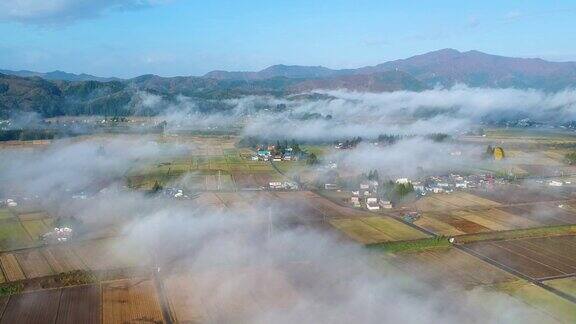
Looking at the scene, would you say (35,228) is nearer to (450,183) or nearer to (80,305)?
(80,305)

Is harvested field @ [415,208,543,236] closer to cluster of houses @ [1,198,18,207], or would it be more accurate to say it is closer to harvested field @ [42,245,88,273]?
harvested field @ [42,245,88,273]

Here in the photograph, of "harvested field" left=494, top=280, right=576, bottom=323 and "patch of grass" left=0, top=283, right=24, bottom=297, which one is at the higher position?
"patch of grass" left=0, top=283, right=24, bottom=297

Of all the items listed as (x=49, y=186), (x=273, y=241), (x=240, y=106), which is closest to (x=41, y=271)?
(x=273, y=241)

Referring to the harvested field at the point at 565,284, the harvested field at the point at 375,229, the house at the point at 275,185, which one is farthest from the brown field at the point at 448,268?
the house at the point at 275,185

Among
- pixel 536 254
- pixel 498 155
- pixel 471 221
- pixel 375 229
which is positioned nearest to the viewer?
pixel 536 254

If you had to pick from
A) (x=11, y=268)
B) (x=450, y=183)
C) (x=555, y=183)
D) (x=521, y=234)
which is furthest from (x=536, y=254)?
(x=11, y=268)

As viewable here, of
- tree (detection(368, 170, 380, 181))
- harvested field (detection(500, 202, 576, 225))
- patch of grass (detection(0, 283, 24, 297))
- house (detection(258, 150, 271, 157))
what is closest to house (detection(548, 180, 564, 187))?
harvested field (detection(500, 202, 576, 225))
